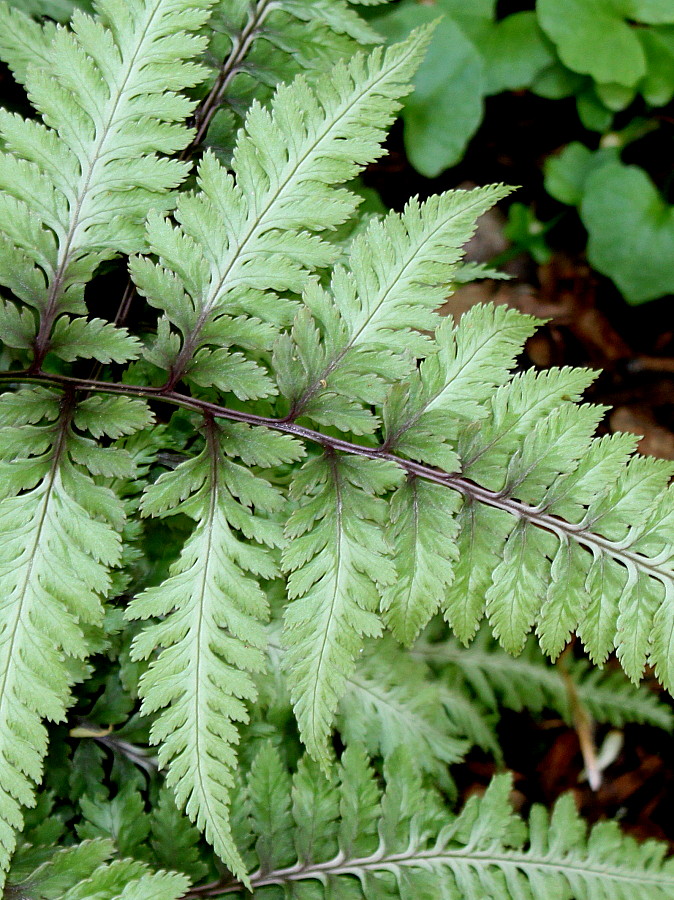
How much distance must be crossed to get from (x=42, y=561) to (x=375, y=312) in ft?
2.23

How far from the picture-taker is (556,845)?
177 centimetres

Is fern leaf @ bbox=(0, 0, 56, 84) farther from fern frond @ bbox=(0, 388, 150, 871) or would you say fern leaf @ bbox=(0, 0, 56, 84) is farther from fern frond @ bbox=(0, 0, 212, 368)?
fern frond @ bbox=(0, 388, 150, 871)

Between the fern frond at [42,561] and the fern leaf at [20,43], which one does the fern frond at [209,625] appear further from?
the fern leaf at [20,43]

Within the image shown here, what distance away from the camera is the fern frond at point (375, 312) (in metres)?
1.26

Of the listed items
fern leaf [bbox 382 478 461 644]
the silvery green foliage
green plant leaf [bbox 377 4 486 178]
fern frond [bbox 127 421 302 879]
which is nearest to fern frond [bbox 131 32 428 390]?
the silvery green foliage

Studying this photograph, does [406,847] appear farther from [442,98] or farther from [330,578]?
[442,98]

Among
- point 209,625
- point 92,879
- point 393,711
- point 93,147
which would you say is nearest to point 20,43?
point 93,147

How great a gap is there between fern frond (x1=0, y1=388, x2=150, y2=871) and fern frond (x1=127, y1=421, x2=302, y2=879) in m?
0.08

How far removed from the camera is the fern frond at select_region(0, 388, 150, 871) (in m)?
1.15

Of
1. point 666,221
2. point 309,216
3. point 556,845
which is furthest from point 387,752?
point 666,221

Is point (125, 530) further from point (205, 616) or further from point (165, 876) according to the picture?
point (165, 876)

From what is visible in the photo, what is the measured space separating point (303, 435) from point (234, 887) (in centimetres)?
99

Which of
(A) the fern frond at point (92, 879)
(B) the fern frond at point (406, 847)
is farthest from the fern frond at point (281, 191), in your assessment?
(B) the fern frond at point (406, 847)

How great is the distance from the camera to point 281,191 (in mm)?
1259
